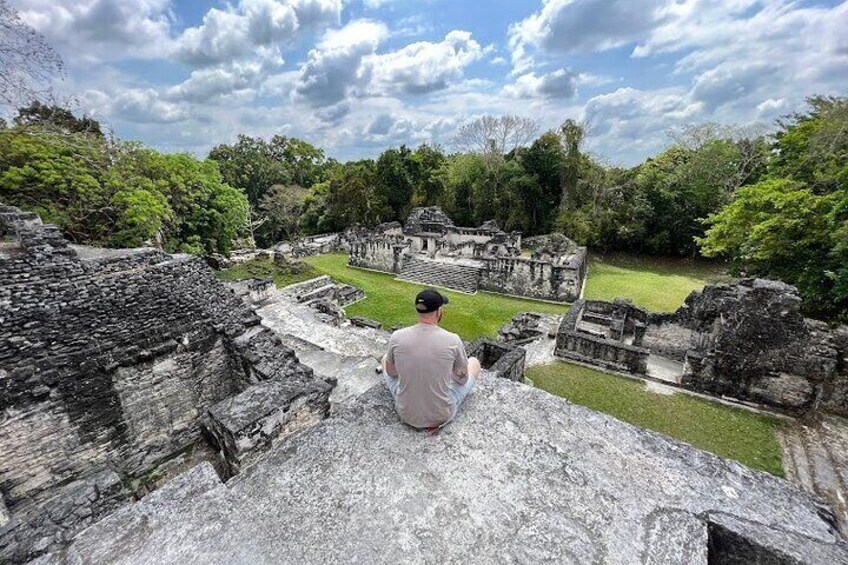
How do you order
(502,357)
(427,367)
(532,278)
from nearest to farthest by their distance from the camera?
(427,367) → (502,357) → (532,278)

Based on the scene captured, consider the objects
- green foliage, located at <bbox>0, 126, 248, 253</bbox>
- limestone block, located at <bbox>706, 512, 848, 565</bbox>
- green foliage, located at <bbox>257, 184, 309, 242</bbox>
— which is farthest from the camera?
green foliage, located at <bbox>257, 184, 309, 242</bbox>

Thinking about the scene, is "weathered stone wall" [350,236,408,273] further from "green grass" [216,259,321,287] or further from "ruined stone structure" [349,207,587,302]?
"green grass" [216,259,321,287]

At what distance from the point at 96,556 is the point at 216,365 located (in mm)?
5054

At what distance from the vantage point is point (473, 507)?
237cm

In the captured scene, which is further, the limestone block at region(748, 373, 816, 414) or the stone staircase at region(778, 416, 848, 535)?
the limestone block at region(748, 373, 816, 414)

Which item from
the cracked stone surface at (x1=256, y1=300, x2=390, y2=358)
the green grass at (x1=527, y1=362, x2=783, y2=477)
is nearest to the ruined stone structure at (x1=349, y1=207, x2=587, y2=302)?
the cracked stone surface at (x1=256, y1=300, x2=390, y2=358)

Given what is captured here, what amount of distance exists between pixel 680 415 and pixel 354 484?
7.90 metres

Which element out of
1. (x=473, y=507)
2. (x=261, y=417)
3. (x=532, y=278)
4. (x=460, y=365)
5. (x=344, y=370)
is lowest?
(x=344, y=370)


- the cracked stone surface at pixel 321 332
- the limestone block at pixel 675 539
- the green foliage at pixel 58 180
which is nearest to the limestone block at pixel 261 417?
the limestone block at pixel 675 539

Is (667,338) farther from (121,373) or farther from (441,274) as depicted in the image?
(121,373)

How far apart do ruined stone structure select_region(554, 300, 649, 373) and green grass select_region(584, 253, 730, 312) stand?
3896 mm

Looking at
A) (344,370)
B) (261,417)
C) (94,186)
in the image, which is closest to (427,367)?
(261,417)

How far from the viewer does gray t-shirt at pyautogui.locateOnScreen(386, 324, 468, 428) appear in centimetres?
281

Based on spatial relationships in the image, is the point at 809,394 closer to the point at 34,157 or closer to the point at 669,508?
the point at 669,508
